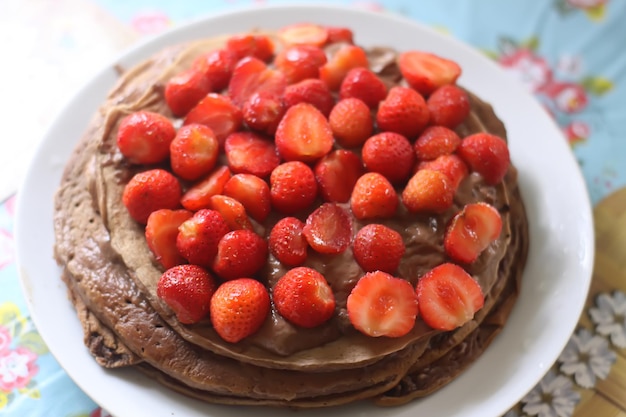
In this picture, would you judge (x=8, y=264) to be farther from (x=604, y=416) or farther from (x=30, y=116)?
(x=604, y=416)

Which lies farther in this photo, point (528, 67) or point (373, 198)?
point (528, 67)

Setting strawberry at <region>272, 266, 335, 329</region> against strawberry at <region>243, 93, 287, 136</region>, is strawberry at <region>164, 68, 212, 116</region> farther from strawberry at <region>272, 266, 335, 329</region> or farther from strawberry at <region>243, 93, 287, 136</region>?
strawberry at <region>272, 266, 335, 329</region>

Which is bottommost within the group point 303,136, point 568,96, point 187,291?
point 568,96

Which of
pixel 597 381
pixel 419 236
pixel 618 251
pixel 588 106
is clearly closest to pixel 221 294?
pixel 419 236

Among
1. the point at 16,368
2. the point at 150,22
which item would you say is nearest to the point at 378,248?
the point at 16,368

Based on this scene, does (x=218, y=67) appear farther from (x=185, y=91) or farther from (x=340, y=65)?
(x=340, y=65)

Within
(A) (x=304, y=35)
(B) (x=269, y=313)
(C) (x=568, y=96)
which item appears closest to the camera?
(B) (x=269, y=313)

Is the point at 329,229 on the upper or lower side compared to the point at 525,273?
upper
